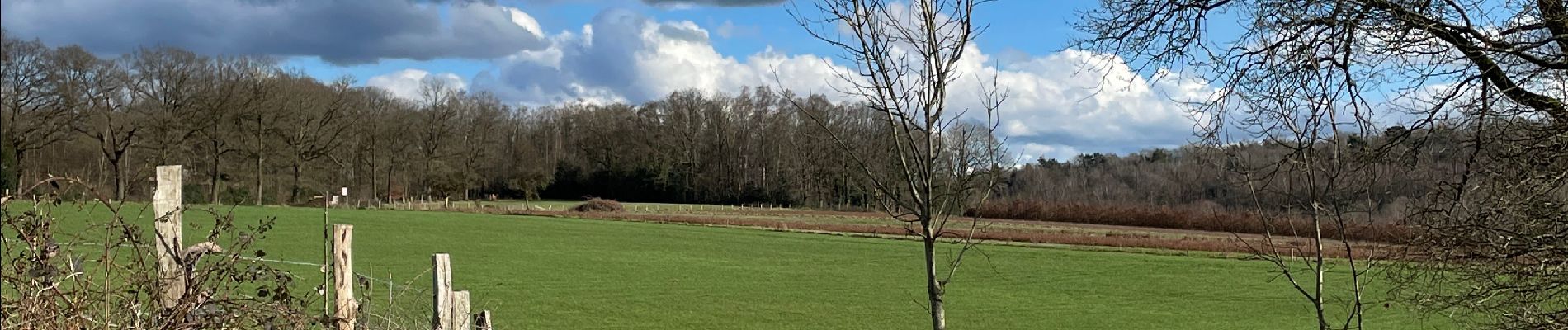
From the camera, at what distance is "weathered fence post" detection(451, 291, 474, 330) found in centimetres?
564

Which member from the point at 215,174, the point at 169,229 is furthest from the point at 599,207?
the point at 169,229

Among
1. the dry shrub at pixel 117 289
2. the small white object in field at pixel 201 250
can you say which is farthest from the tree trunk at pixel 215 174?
the small white object in field at pixel 201 250

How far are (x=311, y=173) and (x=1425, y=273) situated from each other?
2090 inches

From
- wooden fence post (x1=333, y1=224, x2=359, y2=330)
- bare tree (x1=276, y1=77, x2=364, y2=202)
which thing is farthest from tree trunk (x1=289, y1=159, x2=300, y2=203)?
wooden fence post (x1=333, y1=224, x2=359, y2=330)

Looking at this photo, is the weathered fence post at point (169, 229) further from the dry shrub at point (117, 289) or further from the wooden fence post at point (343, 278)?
the wooden fence post at point (343, 278)

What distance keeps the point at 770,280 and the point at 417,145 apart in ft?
137

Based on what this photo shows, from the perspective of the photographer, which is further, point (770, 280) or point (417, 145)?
point (417, 145)

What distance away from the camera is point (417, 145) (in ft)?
204

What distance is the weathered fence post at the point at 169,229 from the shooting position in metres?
4.82

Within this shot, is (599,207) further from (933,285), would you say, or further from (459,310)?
(933,285)

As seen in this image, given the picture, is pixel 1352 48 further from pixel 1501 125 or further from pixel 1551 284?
pixel 1551 284

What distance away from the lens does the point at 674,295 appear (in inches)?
852

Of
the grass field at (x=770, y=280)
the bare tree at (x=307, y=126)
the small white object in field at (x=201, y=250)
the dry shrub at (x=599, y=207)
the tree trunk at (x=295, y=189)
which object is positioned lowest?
the grass field at (x=770, y=280)

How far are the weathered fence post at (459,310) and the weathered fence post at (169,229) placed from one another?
121 cm
